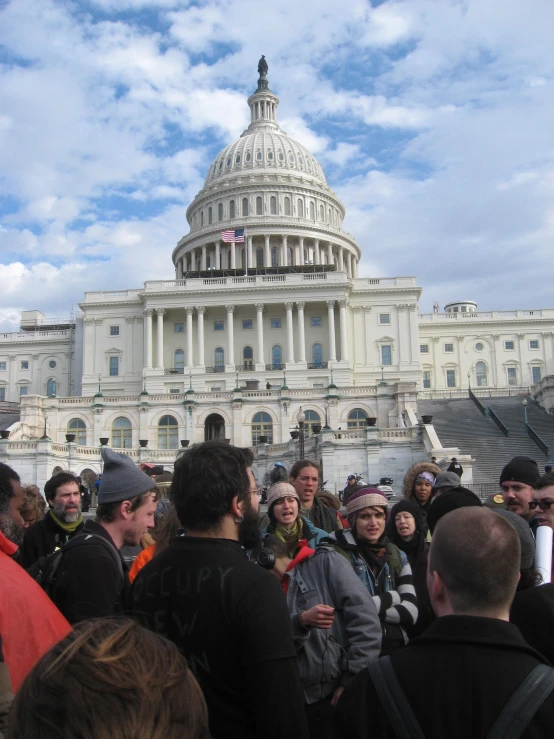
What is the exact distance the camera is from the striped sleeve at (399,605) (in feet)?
20.7

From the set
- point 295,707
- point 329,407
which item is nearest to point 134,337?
point 329,407

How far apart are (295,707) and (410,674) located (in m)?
0.82

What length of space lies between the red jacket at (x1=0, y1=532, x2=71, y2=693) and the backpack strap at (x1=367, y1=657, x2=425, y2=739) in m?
1.66

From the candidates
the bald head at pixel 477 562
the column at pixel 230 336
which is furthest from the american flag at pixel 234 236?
the bald head at pixel 477 562

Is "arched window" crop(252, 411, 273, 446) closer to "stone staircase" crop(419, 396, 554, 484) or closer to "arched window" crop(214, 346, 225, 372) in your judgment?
"stone staircase" crop(419, 396, 554, 484)

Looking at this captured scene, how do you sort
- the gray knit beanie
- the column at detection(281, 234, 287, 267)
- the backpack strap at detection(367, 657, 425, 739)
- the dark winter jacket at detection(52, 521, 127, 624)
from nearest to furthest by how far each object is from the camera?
the backpack strap at detection(367, 657, 425, 739) < the dark winter jacket at detection(52, 521, 127, 624) < the gray knit beanie < the column at detection(281, 234, 287, 267)

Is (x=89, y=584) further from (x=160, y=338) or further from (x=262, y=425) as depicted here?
(x=160, y=338)

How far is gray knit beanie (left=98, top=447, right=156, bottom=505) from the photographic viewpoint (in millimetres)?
5852

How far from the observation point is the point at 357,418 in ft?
191

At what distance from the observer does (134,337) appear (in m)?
87.1

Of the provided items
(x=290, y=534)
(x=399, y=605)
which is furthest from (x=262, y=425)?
(x=399, y=605)

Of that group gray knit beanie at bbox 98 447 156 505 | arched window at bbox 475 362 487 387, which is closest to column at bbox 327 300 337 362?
arched window at bbox 475 362 487 387

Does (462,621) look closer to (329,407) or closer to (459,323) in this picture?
(329,407)

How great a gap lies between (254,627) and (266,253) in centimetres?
10101
